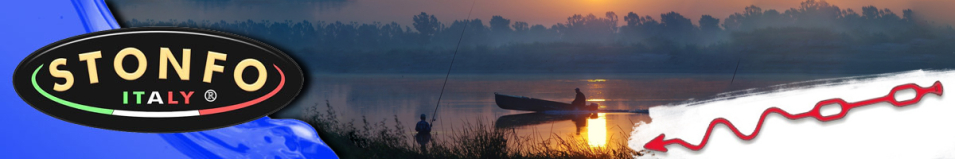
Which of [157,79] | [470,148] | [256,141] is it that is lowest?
[470,148]

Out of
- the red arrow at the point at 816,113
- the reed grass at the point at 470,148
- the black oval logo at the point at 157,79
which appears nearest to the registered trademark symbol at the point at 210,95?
the black oval logo at the point at 157,79

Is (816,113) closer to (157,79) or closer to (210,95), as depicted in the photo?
(210,95)

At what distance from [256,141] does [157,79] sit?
607mm

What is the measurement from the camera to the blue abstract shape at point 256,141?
450 centimetres

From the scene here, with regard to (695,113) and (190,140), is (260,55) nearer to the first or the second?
(190,140)

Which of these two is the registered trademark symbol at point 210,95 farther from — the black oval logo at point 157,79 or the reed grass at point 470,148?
the reed grass at point 470,148

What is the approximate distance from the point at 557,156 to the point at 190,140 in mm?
6464

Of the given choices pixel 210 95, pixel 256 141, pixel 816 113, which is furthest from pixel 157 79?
pixel 816 113

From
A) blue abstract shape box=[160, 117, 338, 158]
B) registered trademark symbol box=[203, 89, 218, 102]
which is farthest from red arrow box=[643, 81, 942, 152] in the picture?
registered trademark symbol box=[203, 89, 218, 102]

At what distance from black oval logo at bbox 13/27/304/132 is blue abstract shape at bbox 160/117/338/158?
0.10 m

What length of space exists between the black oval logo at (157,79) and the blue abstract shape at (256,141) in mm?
102

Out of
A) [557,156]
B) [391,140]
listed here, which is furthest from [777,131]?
[391,140]

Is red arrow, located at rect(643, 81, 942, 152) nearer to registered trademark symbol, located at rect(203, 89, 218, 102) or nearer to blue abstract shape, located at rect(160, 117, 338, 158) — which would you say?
blue abstract shape, located at rect(160, 117, 338, 158)

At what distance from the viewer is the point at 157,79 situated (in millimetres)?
4387
